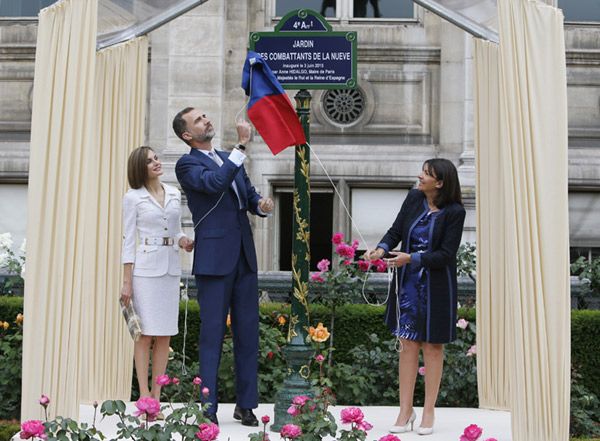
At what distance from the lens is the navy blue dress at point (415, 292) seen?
22.2 ft

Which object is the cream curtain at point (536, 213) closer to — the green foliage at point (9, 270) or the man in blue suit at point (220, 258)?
the man in blue suit at point (220, 258)

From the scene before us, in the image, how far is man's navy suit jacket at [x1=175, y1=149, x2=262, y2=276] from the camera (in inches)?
265

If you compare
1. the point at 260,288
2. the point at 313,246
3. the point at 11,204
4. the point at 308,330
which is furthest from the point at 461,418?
the point at 11,204

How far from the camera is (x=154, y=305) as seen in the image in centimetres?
693

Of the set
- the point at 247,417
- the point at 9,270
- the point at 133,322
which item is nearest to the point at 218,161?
the point at 133,322

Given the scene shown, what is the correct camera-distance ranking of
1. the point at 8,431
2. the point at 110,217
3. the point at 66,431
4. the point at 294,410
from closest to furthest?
the point at 66,431
the point at 294,410
the point at 8,431
the point at 110,217

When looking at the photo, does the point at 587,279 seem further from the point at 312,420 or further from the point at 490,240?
the point at 312,420

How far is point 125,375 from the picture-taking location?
7.82 meters

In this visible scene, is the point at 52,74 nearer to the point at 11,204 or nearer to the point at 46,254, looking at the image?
the point at 46,254

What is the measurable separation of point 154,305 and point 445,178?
2083 mm

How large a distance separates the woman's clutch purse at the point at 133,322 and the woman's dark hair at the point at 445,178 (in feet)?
6.97

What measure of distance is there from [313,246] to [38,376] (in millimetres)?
9228

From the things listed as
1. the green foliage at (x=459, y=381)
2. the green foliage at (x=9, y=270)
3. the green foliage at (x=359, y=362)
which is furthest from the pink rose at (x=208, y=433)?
the green foliage at (x=9, y=270)

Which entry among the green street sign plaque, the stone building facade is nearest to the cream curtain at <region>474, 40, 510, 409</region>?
the green street sign plaque
